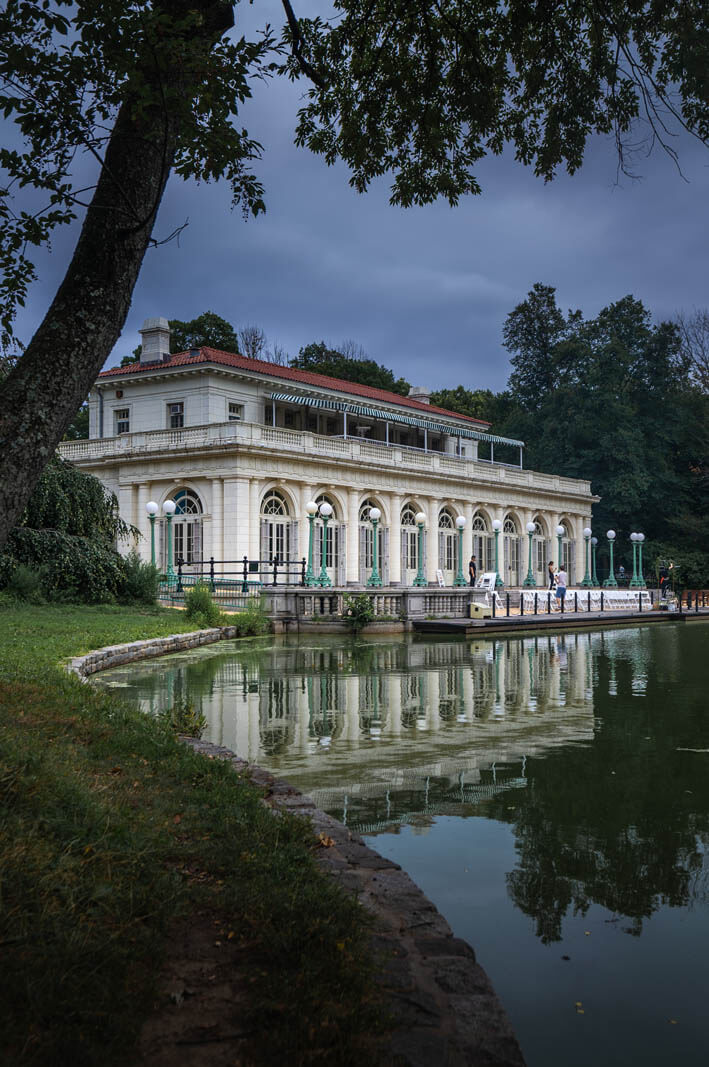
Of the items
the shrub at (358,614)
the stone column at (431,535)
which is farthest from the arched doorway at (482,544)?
the shrub at (358,614)

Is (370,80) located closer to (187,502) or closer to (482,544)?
(187,502)

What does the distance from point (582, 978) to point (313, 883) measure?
47.4 inches

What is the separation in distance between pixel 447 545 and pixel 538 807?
36.8 m

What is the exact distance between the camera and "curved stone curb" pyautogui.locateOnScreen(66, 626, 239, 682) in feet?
41.8

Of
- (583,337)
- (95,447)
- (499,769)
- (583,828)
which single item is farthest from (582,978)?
(583,337)

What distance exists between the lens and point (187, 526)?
1320 inches

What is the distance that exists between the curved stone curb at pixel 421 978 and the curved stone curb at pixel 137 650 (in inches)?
282

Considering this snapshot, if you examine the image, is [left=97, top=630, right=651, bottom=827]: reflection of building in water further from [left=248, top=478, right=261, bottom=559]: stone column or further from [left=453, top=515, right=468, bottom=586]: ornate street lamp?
[left=453, top=515, right=468, bottom=586]: ornate street lamp

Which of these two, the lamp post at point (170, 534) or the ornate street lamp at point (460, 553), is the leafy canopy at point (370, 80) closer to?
the lamp post at point (170, 534)

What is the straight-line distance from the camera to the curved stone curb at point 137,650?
12750 mm

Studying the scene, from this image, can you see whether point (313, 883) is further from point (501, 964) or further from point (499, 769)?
point (499, 769)

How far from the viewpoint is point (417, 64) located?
26.7ft

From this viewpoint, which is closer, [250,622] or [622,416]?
[250,622]

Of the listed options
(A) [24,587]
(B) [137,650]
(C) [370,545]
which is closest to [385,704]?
(B) [137,650]
